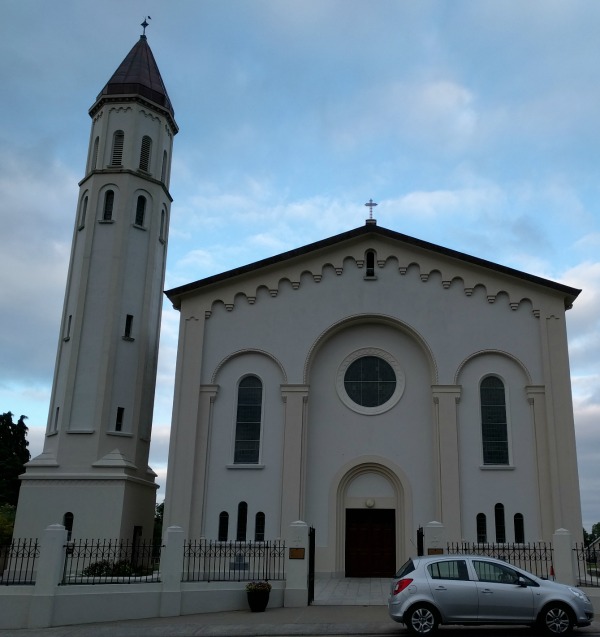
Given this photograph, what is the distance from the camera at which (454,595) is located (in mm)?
12312

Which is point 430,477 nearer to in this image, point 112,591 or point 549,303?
Answer: point 549,303

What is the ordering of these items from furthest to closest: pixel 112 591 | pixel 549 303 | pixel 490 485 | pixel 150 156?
pixel 150 156
pixel 549 303
pixel 490 485
pixel 112 591

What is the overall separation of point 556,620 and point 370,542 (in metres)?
10.7

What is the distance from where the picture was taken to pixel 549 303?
23.4 m

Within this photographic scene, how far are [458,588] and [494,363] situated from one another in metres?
11.8

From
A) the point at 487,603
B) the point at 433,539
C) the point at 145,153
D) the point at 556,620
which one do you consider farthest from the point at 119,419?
the point at 556,620

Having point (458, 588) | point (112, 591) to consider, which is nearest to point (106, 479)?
point (112, 591)

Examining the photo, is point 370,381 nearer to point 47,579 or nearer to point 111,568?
point 111,568

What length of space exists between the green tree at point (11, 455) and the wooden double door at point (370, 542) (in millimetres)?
30996

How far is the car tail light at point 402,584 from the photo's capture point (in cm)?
1254

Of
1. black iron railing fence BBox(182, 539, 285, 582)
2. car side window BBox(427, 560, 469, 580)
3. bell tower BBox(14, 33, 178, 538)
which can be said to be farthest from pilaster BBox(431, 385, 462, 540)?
bell tower BBox(14, 33, 178, 538)

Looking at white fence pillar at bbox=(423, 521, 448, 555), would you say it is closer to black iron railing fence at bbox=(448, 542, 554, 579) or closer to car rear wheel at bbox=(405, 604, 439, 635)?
black iron railing fence at bbox=(448, 542, 554, 579)

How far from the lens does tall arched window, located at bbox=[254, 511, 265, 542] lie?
22.0m

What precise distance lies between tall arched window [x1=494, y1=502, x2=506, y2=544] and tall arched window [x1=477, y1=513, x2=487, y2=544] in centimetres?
37
